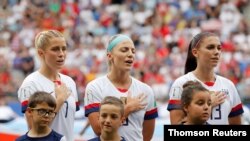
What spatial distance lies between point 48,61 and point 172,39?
1180 cm

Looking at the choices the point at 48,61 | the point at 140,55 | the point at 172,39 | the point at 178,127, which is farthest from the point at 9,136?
the point at 172,39

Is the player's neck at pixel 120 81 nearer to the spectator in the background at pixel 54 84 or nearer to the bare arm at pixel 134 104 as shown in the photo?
the bare arm at pixel 134 104

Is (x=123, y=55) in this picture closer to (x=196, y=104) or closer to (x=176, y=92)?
(x=176, y=92)

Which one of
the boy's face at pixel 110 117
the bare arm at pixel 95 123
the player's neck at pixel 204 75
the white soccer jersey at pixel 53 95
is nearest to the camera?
the boy's face at pixel 110 117

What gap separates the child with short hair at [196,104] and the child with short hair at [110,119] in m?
0.56

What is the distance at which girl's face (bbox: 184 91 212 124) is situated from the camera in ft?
22.8

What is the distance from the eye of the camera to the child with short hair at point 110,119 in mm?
6863

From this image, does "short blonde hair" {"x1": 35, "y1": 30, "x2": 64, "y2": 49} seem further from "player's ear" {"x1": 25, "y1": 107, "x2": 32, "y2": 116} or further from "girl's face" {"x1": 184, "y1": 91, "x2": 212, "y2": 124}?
"girl's face" {"x1": 184, "y1": 91, "x2": 212, "y2": 124}

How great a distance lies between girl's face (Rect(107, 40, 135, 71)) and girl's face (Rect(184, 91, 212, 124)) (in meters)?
0.72

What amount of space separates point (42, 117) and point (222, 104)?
1.68 meters

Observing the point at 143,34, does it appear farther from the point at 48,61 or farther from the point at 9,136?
the point at 48,61

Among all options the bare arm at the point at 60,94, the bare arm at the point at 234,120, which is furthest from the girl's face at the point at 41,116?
the bare arm at the point at 234,120

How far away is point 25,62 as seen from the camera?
17703mm

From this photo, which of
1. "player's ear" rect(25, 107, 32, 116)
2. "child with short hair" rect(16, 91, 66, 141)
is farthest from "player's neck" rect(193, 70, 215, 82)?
"player's ear" rect(25, 107, 32, 116)
